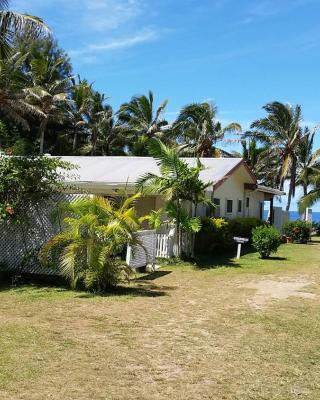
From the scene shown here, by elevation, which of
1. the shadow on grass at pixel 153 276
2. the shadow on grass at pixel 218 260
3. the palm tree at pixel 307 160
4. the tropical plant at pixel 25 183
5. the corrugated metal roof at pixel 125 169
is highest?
the palm tree at pixel 307 160

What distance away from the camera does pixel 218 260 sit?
17.2 m

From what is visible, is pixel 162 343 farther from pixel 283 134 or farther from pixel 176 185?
pixel 283 134

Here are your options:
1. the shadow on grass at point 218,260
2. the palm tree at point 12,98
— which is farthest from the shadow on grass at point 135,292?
the palm tree at point 12,98

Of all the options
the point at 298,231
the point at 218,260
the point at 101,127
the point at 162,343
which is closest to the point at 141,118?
the point at 101,127

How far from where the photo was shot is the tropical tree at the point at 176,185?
50.6 feet

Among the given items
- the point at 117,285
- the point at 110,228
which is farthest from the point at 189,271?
the point at 110,228

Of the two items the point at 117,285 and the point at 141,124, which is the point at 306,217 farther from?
the point at 117,285

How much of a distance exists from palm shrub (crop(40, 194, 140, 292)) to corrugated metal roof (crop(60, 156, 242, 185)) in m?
6.94

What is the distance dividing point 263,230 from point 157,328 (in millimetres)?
11214

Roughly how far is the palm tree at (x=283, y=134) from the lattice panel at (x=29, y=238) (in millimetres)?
29641

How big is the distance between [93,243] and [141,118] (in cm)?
3497

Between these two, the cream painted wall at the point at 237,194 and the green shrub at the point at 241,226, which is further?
the cream painted wall at the point at 237,194

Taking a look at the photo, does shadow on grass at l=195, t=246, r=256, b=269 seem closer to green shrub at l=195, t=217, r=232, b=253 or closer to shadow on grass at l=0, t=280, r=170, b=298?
green shrub at l=195, t=217, r=232, b=253

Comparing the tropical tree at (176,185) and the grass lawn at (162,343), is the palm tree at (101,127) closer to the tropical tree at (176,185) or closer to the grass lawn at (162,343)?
the tropical tree at (176,185)
